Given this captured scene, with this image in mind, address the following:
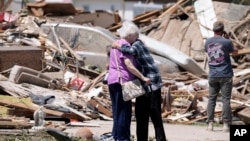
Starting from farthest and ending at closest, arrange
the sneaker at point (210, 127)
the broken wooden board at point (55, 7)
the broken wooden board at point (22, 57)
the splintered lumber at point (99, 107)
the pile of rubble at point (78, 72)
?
the broken wooden board at point (55, 7) → the broken wooden board at point (22, 57) → the splintered lumber at point (99, 107) → the pile of rubble at point (78, 72) → the sneaker at point (210, 127)

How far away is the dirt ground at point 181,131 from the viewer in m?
10.6

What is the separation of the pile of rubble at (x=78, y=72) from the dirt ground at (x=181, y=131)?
0.42 metres

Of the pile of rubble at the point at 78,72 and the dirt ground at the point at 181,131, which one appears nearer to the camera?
the dirt ground at the point at 181,131

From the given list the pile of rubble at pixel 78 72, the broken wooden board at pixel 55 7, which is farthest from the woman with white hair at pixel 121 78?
the broken wooden board at pixel 55 7

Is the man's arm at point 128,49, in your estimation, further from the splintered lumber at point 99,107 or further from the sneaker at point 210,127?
the splintered lumber at point 99,107

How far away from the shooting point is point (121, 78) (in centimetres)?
907

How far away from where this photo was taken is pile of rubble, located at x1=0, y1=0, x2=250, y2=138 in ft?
40.2

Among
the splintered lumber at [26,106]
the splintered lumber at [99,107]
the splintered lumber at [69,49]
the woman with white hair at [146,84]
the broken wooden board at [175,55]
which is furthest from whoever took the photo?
the broken wooden board at [175,55]

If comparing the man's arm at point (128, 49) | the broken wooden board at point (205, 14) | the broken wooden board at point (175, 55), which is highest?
the broken wooden board at point (205, 14)

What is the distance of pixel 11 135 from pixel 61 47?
29.3 ft

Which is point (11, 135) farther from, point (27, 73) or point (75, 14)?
point (75, 14)

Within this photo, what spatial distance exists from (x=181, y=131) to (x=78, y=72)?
5643 millimetres

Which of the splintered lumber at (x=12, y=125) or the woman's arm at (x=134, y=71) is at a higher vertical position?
the woman's arm at (x=134, y=71)

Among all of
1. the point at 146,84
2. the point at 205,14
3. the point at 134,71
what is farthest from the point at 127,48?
the point at 205,14
